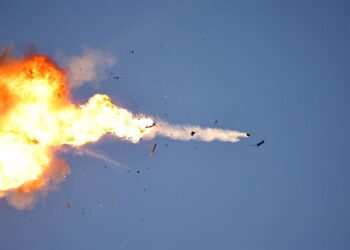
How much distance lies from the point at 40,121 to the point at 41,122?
0.26ft

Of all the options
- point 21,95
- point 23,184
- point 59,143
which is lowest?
point 23,184

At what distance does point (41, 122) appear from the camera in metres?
26.4

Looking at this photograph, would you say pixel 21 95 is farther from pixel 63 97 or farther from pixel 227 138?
pixel 227 138

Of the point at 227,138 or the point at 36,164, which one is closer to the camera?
the point at 36,164

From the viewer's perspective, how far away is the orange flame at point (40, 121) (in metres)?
25.9

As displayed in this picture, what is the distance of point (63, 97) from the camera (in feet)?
86.7

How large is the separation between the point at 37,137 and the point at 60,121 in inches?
61.3

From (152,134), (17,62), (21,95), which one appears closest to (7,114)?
(21,95)

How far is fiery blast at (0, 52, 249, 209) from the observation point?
2586cm

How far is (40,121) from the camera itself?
86.4 feet

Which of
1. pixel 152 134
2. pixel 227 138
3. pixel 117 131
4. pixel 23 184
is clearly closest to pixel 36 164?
pixel 23 184

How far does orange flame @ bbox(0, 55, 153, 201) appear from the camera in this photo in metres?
25.9

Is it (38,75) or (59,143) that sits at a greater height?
(38,75)

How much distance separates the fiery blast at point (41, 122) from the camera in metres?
25.9
